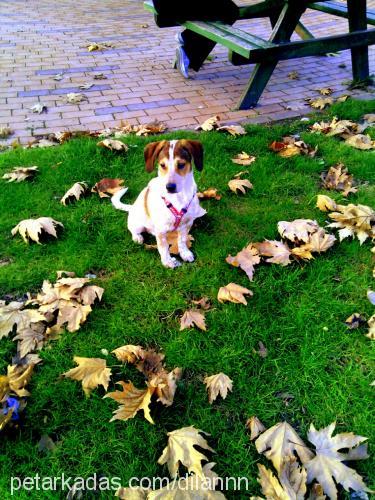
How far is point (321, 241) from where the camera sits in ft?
10.1

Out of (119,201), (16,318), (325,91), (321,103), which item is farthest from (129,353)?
(325,91)

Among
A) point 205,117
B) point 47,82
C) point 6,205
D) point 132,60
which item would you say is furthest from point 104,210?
point 132,60

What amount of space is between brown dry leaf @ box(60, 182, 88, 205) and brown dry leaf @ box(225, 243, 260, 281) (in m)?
1.62

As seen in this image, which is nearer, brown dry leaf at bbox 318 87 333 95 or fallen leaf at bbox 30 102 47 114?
fallen leaf at bbox 30 102 47 114

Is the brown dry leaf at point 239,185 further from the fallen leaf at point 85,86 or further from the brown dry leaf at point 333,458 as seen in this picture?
the fallen leaf at point 85,86

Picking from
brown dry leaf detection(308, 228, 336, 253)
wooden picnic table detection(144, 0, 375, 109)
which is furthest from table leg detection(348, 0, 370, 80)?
brown dry leaf detection(308, 228, 336, 253)

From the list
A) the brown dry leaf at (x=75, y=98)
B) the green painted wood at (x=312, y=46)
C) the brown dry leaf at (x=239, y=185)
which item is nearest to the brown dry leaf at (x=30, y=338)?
the brown dry leaf at (x=239, y=185)

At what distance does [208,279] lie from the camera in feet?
9.57

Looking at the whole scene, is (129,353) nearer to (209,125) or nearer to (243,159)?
(243,159)

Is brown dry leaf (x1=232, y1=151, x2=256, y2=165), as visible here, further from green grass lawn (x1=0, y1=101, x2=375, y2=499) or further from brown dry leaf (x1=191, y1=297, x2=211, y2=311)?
brown dry leaf (x1=191, y1=297, x2=211, y2=311)

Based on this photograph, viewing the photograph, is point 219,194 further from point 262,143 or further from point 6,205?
point 6,205

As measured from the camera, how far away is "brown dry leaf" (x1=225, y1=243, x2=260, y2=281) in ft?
9.59

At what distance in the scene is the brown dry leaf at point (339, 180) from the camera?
3.73 meters

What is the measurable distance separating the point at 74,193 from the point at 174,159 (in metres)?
1.49
